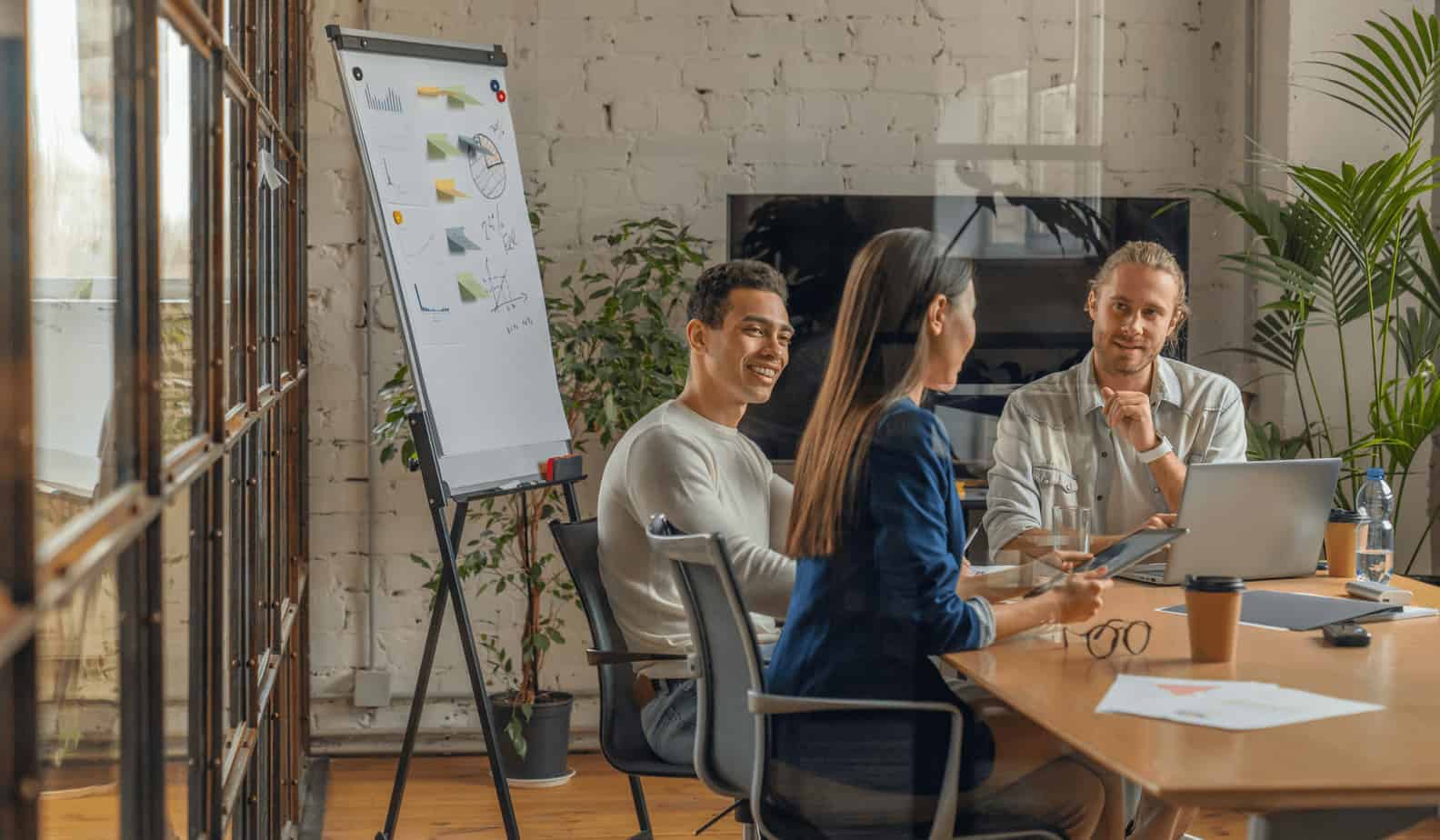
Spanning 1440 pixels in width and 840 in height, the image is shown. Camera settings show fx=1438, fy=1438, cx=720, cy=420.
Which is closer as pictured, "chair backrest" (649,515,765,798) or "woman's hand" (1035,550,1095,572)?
"chair backrest" (649,515,765,798)

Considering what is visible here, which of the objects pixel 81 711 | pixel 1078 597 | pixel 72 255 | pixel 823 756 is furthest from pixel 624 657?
pixel 72 255

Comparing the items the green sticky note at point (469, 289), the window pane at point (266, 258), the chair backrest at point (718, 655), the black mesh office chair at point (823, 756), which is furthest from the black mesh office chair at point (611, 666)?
the green sticky note at point (469, 289)

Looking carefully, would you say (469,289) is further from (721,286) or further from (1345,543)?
(1345,543)

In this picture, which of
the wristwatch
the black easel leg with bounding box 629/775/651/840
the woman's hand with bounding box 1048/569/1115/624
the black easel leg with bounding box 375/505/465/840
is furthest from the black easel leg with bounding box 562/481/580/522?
the woman's hand with bounding box 1048/569/1115/624

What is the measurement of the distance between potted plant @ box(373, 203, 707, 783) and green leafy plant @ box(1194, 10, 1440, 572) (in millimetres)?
1476

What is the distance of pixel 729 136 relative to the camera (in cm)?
400

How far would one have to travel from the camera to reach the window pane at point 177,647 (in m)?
1.34

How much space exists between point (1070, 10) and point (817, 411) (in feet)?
8.67

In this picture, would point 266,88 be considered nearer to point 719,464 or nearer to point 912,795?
point 719,464

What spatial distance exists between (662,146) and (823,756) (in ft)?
7.96

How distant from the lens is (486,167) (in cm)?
330

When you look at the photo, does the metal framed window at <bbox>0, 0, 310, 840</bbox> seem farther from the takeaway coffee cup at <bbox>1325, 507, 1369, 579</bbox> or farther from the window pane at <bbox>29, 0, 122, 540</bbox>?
the takeaway coffee cup at <bbox>1325, 507, 1369, 579</bbox>

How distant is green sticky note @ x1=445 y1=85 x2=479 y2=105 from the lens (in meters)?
3.26

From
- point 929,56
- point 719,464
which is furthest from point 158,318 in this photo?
point 929,56
